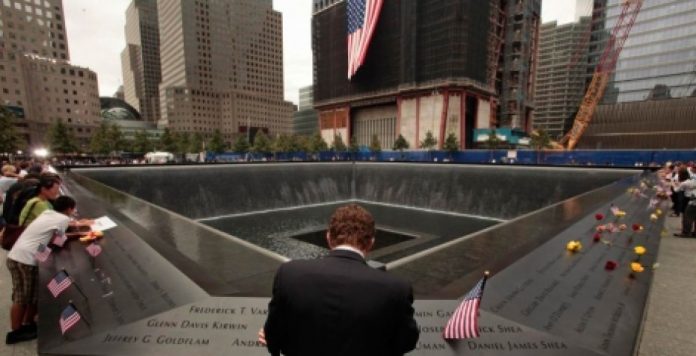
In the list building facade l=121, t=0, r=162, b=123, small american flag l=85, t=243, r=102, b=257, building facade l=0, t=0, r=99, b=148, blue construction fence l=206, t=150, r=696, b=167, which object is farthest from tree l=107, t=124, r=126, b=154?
building facade l=121, t=0, r=162, b=123

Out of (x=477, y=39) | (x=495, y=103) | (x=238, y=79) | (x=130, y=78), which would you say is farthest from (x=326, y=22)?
(x=130, y=78)

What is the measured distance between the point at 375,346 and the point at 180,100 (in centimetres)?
14048

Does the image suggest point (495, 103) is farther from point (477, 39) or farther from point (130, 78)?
point (130, 78)

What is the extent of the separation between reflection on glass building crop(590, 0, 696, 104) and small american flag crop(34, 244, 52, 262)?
366ft

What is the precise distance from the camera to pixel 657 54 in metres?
77.7

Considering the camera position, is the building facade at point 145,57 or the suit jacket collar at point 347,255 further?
the building facade at point 145,57

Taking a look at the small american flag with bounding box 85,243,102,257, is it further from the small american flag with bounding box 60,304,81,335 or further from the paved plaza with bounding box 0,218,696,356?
the small american flag with bounding box 60,304,81,335

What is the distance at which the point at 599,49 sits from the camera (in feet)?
297

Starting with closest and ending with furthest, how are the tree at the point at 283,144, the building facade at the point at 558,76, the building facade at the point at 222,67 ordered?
the tree at the point at 283,144
the building facade at the point at 558,76
the building facade at the point at 222,67

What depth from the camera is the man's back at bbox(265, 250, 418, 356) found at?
162 centimetres

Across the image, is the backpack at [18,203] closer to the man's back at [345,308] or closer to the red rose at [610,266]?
the man's back at [345,308]

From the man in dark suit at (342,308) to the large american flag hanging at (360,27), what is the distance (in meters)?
74.3

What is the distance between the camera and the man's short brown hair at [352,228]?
193 centimetres

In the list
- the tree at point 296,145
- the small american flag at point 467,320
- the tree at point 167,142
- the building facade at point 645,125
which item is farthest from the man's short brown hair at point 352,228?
the building facade at point 645,125
